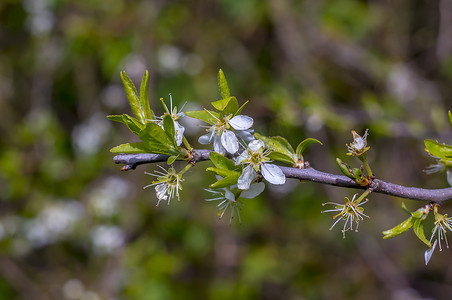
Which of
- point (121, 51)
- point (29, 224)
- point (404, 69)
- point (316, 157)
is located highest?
point (121, 51)

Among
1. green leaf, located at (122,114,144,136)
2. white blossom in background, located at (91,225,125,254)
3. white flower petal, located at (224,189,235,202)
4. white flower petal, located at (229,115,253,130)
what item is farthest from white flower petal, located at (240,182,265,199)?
white blossom in background, located at (91,225,125,254)

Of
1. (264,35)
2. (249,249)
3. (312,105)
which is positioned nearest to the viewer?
(312,105)

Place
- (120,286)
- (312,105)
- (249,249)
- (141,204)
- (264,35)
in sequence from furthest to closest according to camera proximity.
→ 1. (264,35)
2. (249,249)
3. (141,204)
4. (120,286)
5. (312,105)

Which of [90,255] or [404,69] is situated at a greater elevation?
[404,69]

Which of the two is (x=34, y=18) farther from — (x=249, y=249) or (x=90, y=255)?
(x=249, y=249)

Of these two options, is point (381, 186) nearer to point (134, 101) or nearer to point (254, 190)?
point (254, 190)

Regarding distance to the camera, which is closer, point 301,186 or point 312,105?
point 312,105

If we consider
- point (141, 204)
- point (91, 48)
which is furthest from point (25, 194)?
point (91, 48)
